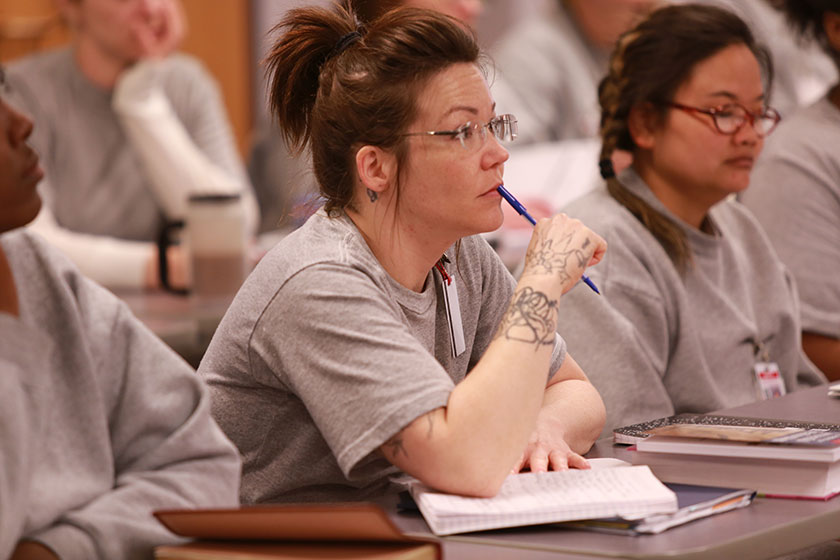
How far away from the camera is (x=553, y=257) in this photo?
61.2 inches

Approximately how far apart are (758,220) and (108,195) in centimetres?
202

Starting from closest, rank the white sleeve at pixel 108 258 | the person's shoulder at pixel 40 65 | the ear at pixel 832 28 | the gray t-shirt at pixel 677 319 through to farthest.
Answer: the gray t-shirt at pixel 677 319, the ear at pixel 832 28, the white sleeve at pixel 108 258, the person's shoulder at pixel 40 65

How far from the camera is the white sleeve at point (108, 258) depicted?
3123 mm

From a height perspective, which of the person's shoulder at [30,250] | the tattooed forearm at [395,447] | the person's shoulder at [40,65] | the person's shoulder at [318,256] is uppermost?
the person's shoulder at [30,250]

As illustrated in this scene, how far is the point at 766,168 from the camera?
8.97 ft

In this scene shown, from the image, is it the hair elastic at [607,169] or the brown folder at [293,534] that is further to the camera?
the hair elastic at [607,169]

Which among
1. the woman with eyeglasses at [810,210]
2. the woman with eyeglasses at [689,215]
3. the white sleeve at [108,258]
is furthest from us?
the white sleeve at [108,258]

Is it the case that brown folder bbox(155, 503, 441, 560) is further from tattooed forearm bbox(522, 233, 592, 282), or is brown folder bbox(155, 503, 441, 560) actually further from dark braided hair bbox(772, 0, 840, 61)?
dark braided hair bbox(772, 0, 840, 61)

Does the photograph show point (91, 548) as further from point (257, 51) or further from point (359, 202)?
point (257, 51)

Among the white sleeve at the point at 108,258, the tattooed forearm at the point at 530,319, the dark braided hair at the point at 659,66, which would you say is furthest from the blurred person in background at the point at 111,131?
the tattooed forearm at the point at 530,319

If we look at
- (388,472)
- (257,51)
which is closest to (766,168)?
(388,472)

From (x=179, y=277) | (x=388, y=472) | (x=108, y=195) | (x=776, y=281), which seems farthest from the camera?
(x=108, y=195)

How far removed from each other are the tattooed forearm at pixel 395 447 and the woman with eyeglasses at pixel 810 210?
1494 mm

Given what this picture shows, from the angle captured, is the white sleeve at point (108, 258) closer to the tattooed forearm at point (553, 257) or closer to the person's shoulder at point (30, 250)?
the tattooed forearm at point (553, 257)
